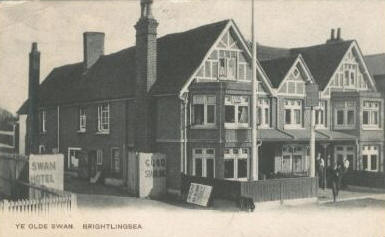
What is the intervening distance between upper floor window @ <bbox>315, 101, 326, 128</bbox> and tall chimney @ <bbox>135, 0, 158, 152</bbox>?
8.82 meters

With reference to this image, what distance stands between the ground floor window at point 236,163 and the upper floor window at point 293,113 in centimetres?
395

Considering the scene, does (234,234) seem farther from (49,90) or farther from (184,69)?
(49,90)

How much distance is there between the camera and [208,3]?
1594 cm

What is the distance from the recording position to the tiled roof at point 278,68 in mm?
23328

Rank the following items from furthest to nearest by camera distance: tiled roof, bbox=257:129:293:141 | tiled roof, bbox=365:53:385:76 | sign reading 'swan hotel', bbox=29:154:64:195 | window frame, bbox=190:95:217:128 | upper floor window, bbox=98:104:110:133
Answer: tiled roof, bbox=365:53:385:76 → upper floor window, bbox=98:104:110:133 → tiled roof, bbox=257:129:293:141 → window frame, bbox=190:95:217:128 → sign reading 'swan hotel', bbox=29:154:64:195

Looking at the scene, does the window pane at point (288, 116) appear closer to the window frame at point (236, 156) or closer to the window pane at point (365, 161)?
the window frame at point (236, 156)

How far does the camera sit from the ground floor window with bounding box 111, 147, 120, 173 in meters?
23.4

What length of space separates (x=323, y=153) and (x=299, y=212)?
9.07 metres

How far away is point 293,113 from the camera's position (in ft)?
78.0

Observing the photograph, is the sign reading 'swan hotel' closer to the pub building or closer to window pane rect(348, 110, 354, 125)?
the pub building

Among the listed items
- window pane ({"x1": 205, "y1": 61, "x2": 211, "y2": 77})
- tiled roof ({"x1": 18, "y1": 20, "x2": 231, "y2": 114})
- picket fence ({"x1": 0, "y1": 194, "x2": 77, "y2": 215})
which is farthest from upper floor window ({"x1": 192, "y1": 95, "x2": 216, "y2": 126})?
picket fence ({"x1": 0, "y1": 194, "x2": 77, "y2": 215})

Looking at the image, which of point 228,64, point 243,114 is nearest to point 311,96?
point 243,114

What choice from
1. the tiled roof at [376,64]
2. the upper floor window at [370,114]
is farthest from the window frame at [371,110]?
the tiled roof at [376,64]

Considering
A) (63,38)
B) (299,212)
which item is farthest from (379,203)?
(63,38)
